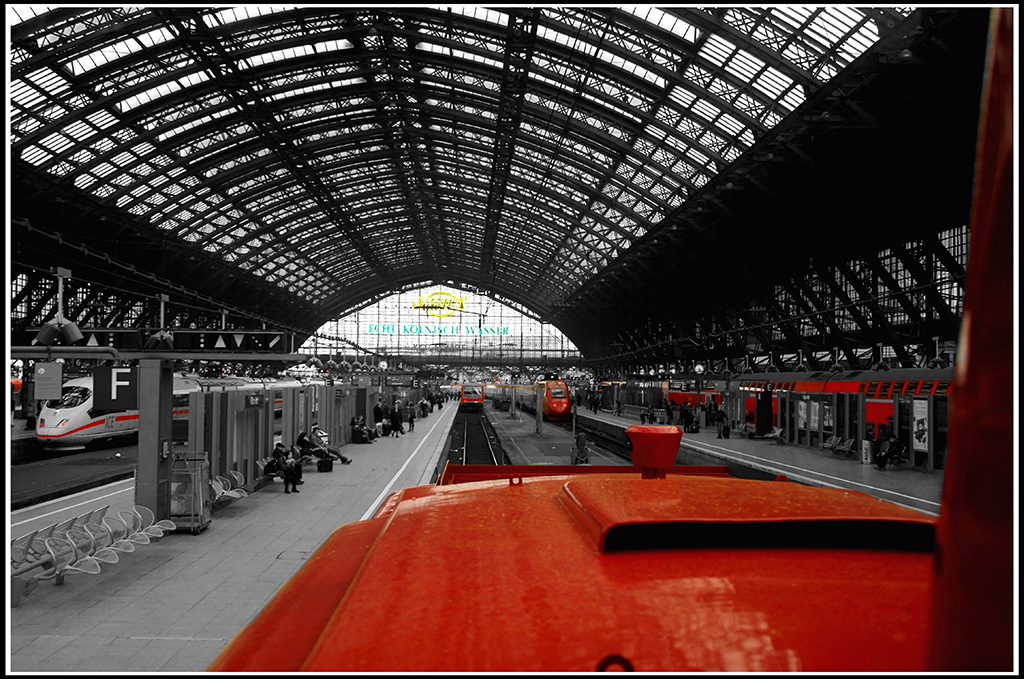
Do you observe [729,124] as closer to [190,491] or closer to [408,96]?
[408,96]

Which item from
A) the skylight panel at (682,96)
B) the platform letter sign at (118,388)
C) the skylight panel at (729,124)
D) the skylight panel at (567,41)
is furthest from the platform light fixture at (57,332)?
the skylight panel at (729,124)

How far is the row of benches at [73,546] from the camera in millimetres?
6695

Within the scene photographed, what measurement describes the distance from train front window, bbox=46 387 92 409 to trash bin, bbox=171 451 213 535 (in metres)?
16.2

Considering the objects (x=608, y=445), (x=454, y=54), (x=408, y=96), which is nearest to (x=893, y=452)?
(x=608, y=445)

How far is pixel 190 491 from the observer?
33.8ft

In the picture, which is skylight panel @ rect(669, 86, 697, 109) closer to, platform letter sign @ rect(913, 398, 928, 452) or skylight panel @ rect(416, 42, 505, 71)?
skylight panel @ rect(416, 42, 505, 71)

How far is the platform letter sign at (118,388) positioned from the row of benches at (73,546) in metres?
1.56

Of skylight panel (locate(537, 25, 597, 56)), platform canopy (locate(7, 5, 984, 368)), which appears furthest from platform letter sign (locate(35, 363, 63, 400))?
skylight panel (locate(537, 25, 597, 56))

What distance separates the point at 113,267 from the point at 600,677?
4598 centimetres

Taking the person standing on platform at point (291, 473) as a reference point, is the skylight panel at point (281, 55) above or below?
above

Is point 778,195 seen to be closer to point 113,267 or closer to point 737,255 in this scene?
point 737,255

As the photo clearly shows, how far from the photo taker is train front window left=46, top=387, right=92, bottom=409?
77.0ft

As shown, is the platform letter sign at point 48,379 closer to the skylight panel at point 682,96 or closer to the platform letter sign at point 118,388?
the platform letter sign at point 118,388

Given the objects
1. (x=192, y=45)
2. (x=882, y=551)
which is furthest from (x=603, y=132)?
(x=882, y=551)
